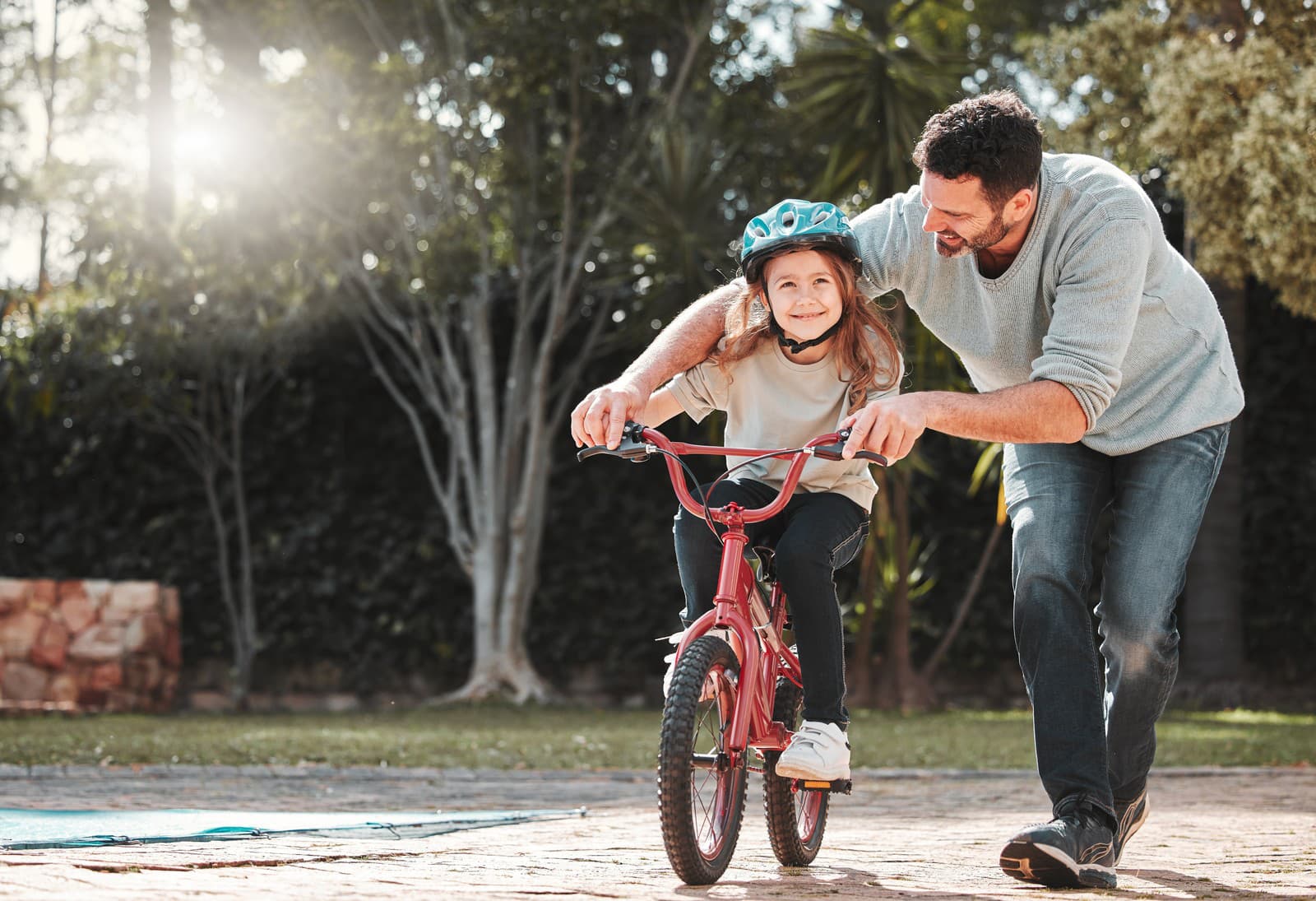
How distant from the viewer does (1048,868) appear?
287 cm

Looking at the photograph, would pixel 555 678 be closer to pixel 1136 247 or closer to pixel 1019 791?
pixel 1019 791

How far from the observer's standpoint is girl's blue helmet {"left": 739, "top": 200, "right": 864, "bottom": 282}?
10.6 feet

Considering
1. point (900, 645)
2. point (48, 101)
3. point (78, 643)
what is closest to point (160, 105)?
point (78, 643)

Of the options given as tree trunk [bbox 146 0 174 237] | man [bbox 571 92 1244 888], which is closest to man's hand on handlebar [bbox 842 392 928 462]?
man [bbox 571 92 1244 888]

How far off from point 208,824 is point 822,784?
6.25ft

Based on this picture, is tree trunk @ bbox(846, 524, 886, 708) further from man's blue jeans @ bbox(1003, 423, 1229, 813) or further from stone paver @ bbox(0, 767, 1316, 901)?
man's blue jeans @ bbox(1003, 423, 1229, 813)

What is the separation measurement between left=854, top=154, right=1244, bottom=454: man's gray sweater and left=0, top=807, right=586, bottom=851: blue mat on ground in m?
1.99

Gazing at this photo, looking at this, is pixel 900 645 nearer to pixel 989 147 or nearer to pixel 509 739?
pixel 509 739

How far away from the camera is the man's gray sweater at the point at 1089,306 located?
9.62 feet

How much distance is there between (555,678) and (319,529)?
6.85ft

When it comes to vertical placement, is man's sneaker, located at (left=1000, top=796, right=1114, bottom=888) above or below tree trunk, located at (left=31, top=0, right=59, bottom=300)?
below

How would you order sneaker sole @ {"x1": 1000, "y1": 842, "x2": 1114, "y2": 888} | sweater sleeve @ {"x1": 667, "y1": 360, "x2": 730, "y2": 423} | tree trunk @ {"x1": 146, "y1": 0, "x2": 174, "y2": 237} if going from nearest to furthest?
sneaker sole @ {"x1": 1000, "y1": 842, "x2": 1114, "y2": 888} < sweater sleeve @ {"x1": 667, "y1": 360, "x2": 730, "y2": 423} < tree trunk @ {"x1": 146, "y1": 0, "x2": 174, "y2": 237}

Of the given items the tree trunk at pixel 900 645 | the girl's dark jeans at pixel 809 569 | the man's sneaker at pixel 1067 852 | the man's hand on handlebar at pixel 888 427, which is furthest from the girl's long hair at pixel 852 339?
the tree trunk at pixel 900 645

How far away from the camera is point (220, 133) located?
1069 centimetres
